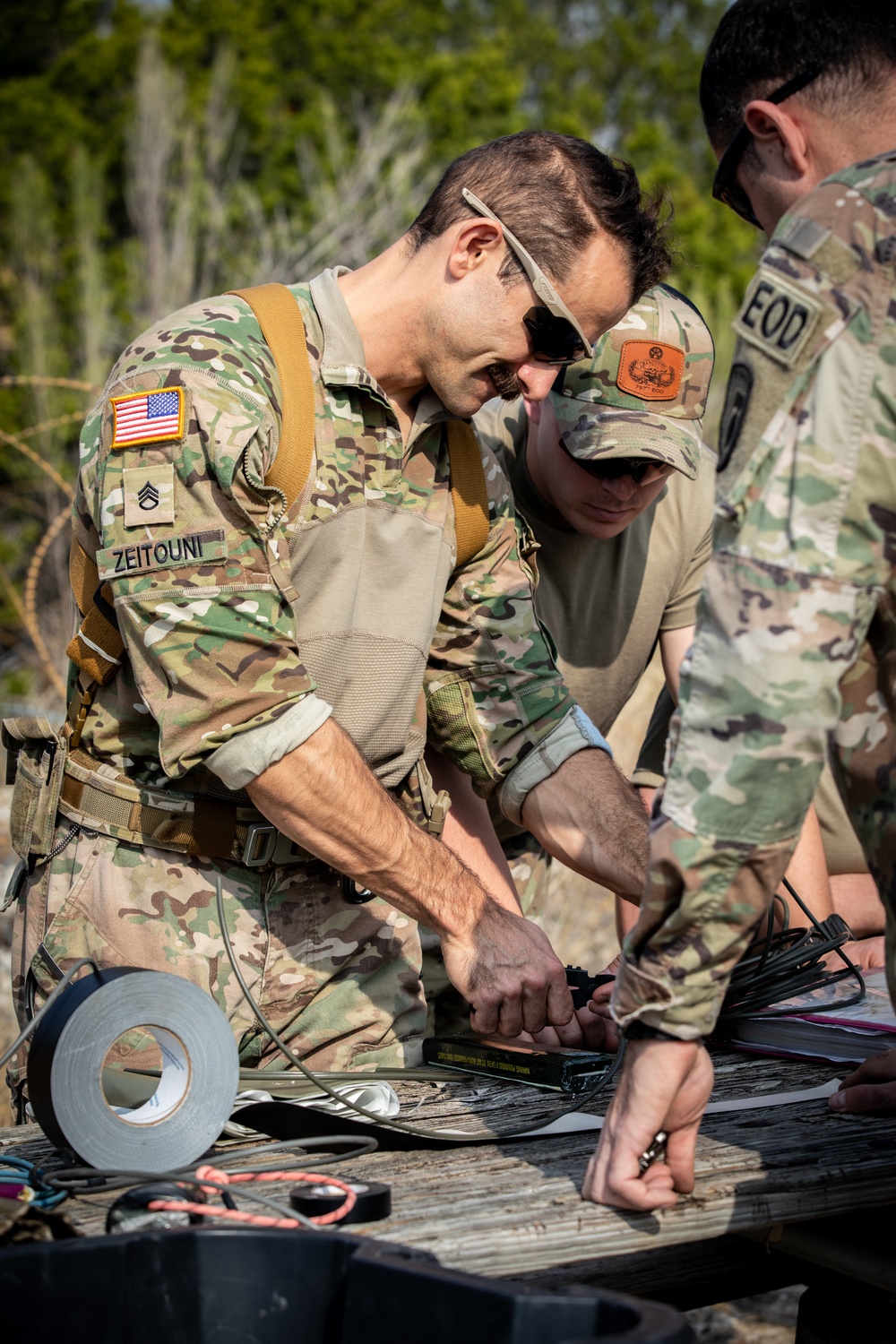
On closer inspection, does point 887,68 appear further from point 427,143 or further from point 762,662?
point 427,143

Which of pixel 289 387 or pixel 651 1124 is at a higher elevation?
pixel 289 387

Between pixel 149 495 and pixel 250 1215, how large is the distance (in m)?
1.21

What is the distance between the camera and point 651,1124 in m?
1.60

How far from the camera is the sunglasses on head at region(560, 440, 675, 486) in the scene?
321 cm

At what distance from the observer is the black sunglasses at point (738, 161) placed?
1.75 meters

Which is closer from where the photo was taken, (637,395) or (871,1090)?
(871,1090)

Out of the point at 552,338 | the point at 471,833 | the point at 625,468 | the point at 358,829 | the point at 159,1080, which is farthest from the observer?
the point at 625,468

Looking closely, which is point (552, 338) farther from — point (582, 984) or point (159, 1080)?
point (159, 1080)

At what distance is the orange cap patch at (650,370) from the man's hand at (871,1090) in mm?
1777

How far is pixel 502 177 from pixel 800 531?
1.44 meters

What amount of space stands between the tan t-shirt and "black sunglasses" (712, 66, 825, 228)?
1503 mm

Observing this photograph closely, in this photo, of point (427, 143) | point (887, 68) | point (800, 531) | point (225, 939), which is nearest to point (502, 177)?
point (887, 68)

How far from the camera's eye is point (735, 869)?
1.54 m

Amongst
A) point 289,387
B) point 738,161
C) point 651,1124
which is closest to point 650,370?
point 289,387
